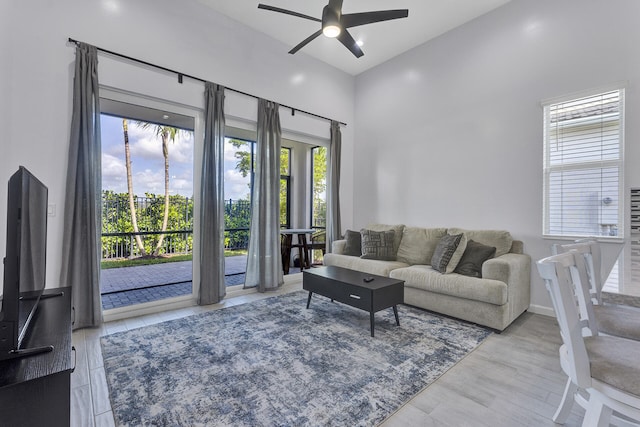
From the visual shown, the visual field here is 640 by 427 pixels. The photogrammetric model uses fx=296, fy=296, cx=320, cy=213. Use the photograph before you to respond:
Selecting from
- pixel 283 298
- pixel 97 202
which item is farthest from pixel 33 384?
pixel 283 298

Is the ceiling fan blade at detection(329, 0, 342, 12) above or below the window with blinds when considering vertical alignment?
above

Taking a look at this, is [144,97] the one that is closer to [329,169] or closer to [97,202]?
[97,202]

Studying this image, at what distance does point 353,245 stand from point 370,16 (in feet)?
9.93

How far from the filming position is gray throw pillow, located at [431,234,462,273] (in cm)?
343

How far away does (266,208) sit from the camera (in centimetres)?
428

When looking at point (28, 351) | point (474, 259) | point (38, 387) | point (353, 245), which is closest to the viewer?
point (38, 387)

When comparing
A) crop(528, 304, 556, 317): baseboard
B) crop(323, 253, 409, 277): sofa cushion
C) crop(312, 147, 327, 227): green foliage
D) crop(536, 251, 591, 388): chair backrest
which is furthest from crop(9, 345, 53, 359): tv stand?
crop(312, 147, 327, 227): green foliage

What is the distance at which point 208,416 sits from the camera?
5.54 feet

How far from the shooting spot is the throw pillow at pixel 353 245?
463cm

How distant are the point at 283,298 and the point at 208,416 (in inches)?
89.2

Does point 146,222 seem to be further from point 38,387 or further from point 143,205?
point 38,387

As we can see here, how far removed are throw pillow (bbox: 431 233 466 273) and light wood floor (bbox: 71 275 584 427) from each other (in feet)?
2.81

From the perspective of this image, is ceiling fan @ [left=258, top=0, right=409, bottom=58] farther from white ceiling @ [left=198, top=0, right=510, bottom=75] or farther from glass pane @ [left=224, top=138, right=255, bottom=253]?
glass pane @ [left=224, top=138, right=255, bottom=253]

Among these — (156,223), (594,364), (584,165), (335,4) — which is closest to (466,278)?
(584,165)
